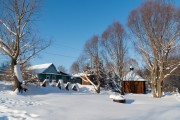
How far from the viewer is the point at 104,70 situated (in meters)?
37.8

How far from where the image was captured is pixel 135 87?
40.8 m

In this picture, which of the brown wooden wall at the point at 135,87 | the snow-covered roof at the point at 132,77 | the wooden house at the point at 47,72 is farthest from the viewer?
the wooden house at the point at 47,72

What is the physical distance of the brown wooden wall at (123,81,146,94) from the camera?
40125 millimetres

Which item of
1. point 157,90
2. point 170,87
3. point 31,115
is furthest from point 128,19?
point 170,87

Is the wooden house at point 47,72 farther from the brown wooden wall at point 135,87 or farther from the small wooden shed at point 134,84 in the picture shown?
the brown wooden wall at point 135,87

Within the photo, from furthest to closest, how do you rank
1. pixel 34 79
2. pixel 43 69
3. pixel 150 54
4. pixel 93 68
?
pixel 43 69
pixel 93 68
pixel 150 54
pixel 34 79

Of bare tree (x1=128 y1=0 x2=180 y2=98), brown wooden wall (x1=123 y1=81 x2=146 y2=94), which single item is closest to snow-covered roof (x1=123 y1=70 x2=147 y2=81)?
brown wooden wall (x1=123 y1=81 x2=146 y2=94)

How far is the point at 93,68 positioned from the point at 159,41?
15227mm

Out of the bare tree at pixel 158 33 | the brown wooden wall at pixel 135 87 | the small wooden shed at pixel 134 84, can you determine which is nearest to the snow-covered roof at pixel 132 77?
the small wooden shed at pixel 134 84

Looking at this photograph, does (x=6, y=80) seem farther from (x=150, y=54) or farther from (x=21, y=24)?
(x=150, y=54)

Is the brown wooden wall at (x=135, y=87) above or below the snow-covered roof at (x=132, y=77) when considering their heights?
below

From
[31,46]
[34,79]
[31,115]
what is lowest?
[31,115]

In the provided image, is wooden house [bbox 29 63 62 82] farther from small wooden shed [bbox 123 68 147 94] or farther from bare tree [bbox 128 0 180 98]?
bare tree [bbox 128 0 180 98]

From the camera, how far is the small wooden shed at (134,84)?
40134 millimetres
